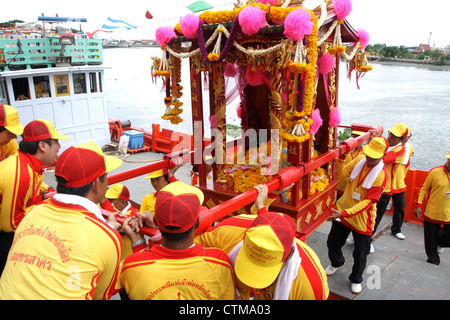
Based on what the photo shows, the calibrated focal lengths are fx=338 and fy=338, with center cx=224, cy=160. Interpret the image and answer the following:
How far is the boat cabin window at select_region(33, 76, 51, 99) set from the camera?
935 cm

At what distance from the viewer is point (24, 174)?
2.53m

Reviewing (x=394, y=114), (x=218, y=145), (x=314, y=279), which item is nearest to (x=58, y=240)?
(x=314, y=279)

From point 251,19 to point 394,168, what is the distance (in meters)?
2.98

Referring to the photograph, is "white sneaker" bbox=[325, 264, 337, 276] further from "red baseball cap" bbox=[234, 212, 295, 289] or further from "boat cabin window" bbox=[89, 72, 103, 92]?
"boat cabin window" bbox=[89, 72, 103, 92]

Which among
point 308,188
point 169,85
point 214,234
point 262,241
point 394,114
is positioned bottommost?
point 394,114

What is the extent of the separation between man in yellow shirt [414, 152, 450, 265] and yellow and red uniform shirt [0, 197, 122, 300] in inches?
154

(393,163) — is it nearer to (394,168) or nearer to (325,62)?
(394,168)

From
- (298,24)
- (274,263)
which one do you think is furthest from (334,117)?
(274,263)

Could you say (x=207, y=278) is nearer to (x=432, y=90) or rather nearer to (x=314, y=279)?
(x=314, y=279)

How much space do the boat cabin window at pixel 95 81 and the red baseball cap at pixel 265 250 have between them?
10026mm

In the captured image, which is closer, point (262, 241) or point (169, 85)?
point (262, 241)

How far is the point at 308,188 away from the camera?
364cm

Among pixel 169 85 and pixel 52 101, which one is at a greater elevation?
pixel 169 85

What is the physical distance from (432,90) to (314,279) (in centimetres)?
2929
